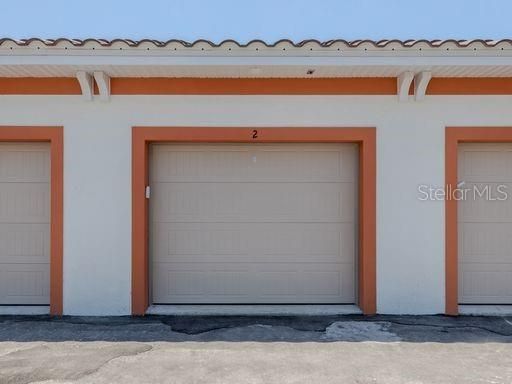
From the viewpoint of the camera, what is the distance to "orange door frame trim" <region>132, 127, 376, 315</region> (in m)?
5.38

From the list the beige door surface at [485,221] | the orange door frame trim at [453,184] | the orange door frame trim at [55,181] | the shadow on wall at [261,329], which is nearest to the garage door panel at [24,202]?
the orange door frame trim at [55,181]

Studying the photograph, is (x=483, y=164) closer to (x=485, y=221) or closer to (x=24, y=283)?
(x=485, y=221)

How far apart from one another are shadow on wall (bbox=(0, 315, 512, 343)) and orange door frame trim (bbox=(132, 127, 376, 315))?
43 centimetres

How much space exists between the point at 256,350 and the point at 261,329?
25.0 inches

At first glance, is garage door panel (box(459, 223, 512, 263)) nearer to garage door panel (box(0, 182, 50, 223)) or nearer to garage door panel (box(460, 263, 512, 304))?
garage door panel (box(460, 263, 512, 304))

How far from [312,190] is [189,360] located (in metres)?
2.68

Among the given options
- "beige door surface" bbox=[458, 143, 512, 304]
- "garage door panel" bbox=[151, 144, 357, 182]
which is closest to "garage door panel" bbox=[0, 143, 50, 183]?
"garage door panel" bbox=[151, 144, 357, 182]

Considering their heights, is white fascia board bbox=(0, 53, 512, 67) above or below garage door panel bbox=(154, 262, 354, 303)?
above

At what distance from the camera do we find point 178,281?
5.70m

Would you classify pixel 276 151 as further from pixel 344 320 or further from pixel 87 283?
pixel 87 283

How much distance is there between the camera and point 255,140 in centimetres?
543

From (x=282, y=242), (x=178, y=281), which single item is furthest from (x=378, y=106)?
(x=178, y=281)

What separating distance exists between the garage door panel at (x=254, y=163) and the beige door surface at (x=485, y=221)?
1517 mm

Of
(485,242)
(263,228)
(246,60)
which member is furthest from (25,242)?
(485,242)
